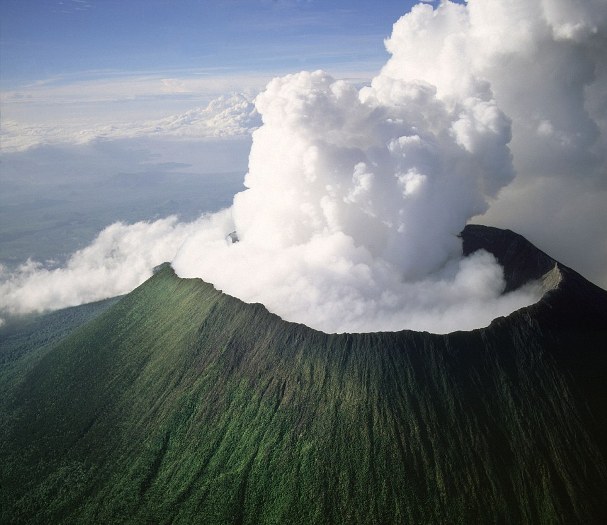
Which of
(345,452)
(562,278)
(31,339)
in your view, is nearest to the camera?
(345,452)

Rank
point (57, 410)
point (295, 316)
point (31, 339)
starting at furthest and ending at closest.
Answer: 1. point (31, 339)
2. point (57, 410)
3. point (295, 316)

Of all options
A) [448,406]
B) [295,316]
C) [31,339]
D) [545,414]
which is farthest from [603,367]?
[31,339]

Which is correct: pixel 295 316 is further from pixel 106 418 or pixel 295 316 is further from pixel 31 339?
pixel 31 339

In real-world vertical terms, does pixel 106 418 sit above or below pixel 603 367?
below

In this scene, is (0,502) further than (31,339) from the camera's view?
No

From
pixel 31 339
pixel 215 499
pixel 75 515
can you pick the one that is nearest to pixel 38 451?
pixel 75 515

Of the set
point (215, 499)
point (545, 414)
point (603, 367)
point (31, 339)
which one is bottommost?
point (31, 339)

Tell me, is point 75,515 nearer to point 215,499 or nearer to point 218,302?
point 215,499
